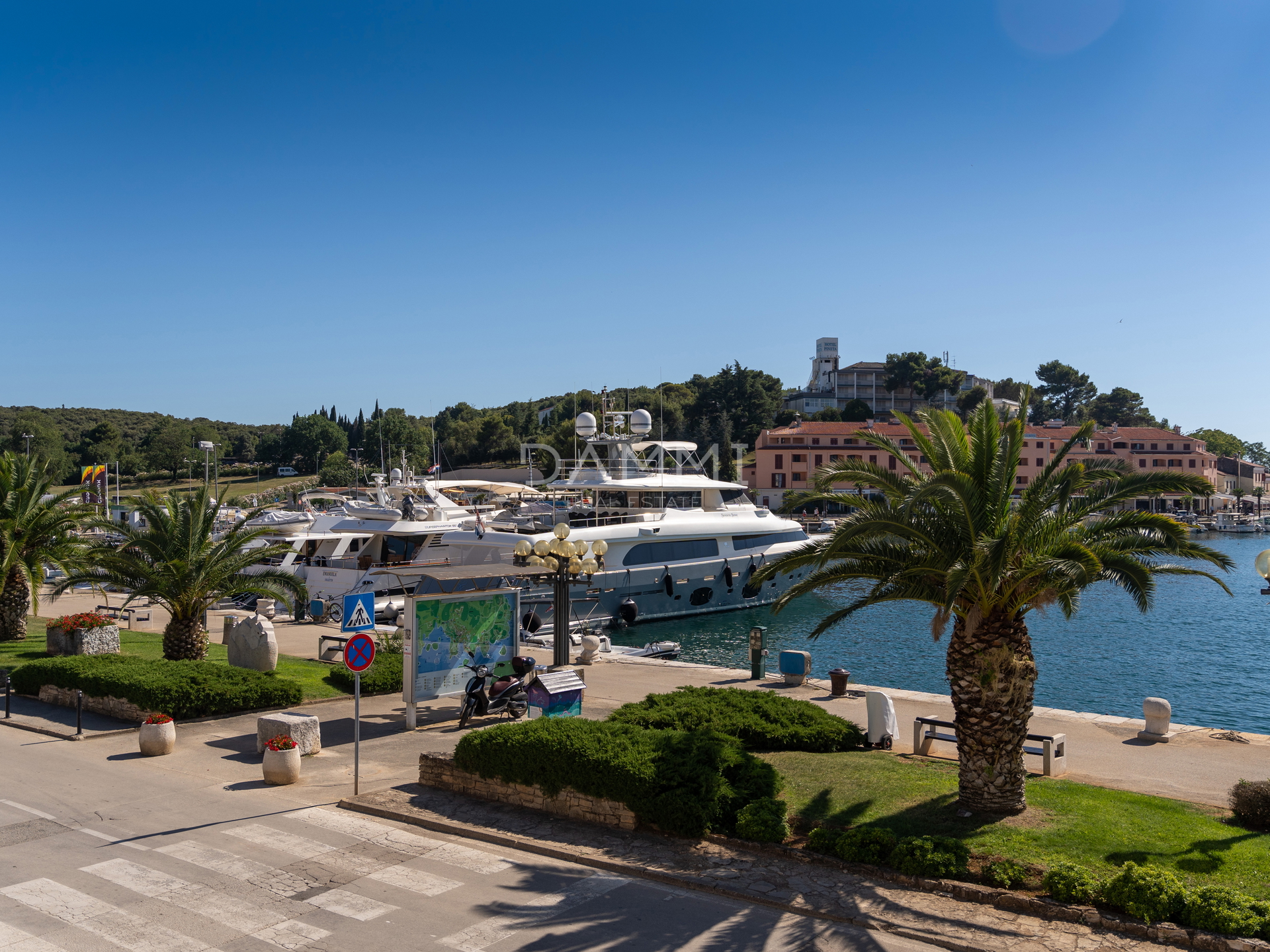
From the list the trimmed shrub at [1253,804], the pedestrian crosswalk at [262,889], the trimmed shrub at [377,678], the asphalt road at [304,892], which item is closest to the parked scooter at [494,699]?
the trimmed shrub at [377,678]

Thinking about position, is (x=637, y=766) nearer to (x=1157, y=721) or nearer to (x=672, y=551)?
(x=1157, y=721)

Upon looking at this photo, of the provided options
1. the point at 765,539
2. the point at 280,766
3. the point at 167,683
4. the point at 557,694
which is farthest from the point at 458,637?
the point at 765,539

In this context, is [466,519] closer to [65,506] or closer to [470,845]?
[65,506]

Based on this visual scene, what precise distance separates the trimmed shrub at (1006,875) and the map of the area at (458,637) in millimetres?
9836

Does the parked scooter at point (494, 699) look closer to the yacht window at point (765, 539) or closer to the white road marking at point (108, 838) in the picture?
the white road marking at point (108, 838)

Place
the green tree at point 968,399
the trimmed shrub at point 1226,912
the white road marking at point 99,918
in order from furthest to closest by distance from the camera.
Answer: the green tree at point 968,399
the white road marking at point 99,918
the trimmed shrub at point 1226,912

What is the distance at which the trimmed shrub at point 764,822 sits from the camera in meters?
9.33

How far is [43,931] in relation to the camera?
7.36m

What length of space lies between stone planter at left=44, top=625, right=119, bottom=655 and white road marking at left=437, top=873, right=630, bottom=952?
1524 cm

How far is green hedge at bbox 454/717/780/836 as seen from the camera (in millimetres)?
9688

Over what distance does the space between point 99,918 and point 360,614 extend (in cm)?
485

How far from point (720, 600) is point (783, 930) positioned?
30.9 m

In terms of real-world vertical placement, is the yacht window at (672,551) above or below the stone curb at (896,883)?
above

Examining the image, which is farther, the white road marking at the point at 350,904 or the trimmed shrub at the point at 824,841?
the trimmed shrub at the point at 824,841
